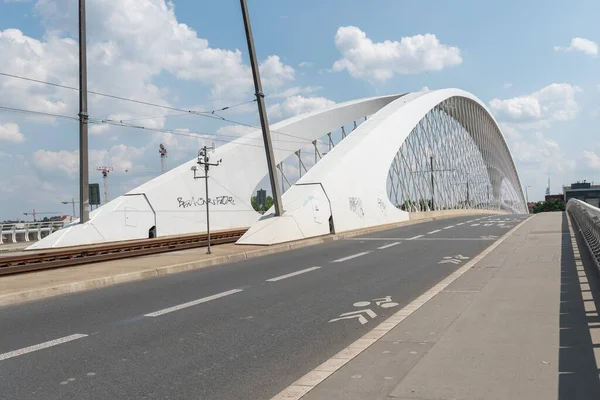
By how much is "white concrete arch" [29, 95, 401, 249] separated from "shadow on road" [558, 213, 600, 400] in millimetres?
19223

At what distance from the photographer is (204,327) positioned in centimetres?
685

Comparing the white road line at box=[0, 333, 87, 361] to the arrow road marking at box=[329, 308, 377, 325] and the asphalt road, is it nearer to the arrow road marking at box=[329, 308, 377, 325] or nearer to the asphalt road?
the asphalt road

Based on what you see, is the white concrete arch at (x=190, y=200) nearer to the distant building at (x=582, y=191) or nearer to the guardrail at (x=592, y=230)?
the guardrail at (x=592, y=230)

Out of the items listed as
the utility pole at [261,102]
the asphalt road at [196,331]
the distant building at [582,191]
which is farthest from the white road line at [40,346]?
the distant building at [582,191]

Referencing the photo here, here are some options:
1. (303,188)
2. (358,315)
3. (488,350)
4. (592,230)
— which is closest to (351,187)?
(303,188)

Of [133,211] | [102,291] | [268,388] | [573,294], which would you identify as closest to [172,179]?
[133,211]

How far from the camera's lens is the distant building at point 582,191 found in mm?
167500

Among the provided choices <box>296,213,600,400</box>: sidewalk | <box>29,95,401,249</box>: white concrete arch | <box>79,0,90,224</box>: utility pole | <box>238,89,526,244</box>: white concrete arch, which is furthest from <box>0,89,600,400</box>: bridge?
<box>29,95,401,249</box>: white concrete arch

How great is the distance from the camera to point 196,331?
6648mm

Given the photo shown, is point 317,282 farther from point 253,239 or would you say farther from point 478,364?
point 253,239

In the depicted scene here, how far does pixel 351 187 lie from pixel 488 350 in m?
23.0

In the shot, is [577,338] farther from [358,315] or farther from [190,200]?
[190,200]

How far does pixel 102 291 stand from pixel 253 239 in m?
9.72

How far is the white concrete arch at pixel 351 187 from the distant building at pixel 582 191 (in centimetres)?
13752
